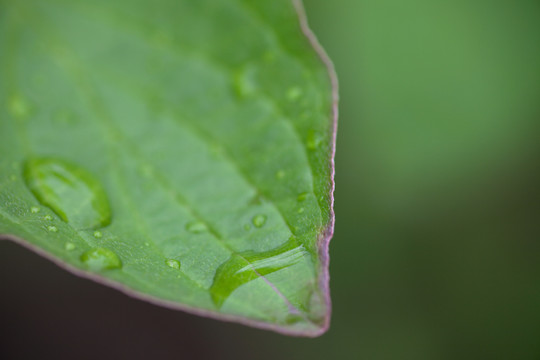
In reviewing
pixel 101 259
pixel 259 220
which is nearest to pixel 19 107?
pixel 101 259

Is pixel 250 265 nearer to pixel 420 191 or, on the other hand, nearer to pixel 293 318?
pixel 293 318

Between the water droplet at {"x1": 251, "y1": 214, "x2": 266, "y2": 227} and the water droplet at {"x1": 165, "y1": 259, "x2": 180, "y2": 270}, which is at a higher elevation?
the water droplet at {"x1": 251, "y1": 214, "x2": 266, "y2": 227}

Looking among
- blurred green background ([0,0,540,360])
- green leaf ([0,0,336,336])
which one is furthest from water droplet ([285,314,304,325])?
blurred green background ([0,0,540,360])

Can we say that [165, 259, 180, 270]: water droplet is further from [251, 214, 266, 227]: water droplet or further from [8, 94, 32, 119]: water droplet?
[8, 94, 32, 119]: water droplet

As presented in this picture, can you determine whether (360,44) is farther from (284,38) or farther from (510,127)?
(284,38)

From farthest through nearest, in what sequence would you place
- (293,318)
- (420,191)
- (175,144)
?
(420,191) < (175,144) < (293,318)

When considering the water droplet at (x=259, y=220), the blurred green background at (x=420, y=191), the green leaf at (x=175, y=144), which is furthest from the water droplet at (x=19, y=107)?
the blurred green background at (x=420, y=191)
